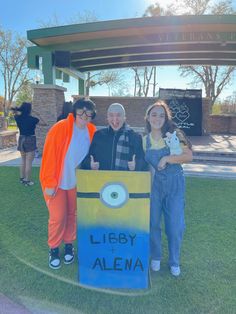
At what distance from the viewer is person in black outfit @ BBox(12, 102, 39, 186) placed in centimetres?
534

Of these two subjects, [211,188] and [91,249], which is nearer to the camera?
[91,249]

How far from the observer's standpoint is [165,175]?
8.19 ft

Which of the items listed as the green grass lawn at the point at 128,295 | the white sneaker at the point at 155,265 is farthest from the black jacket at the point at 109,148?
the green grass lawn at the point at 128,295

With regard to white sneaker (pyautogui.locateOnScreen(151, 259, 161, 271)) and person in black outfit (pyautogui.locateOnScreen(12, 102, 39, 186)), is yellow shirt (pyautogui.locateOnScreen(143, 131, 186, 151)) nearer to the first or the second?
white sneaker (pyautogui.locateOnScreen(151, 259, 161, 271))

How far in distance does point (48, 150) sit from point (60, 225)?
2.51ft

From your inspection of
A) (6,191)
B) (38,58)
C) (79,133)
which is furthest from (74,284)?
(38,58)

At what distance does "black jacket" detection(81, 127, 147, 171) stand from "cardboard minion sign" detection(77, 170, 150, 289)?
19 cm

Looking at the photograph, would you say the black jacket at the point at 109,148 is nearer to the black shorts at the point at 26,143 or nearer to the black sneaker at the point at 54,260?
the black sneaker at the point at 54,260

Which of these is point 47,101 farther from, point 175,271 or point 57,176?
point 175,271

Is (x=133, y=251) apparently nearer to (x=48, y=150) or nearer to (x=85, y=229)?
(x=85, y=229)

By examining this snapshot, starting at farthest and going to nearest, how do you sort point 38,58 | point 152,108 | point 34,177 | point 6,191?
point 38,58, point 34,177, point 6,191, point 152,108

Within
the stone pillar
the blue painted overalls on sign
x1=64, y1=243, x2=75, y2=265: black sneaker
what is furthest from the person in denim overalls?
the stone pillar

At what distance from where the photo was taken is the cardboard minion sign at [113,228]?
90.4 inches

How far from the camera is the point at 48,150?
2541mm
